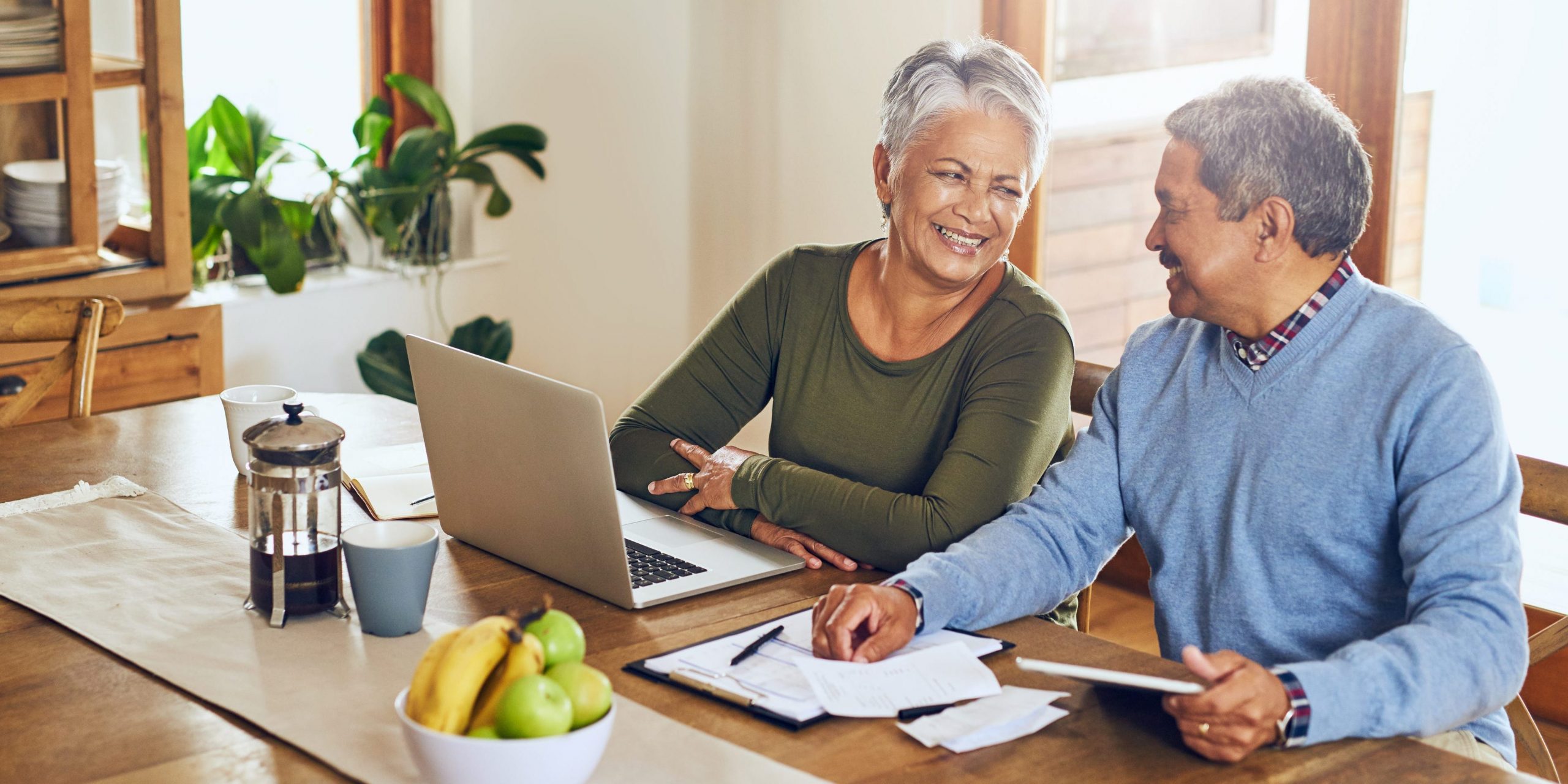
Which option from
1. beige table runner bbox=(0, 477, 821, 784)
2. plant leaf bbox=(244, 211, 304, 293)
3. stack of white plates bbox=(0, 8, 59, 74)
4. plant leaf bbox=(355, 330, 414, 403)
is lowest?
plant leaf bbox=(355, 330, 414, 403)

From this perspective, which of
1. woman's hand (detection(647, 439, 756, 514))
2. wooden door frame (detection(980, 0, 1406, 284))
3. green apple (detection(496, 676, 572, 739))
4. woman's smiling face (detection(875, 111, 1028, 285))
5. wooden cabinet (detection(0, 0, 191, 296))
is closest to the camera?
green apple (detection(496, 676, 572, 739))

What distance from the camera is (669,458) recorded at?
1.89 meters

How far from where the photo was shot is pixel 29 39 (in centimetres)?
287

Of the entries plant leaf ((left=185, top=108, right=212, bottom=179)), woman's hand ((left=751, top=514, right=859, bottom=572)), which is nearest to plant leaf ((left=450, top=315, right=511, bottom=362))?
plant leaf ((left=185, top=108, right=212, bottom=179))

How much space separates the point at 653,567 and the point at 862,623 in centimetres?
30

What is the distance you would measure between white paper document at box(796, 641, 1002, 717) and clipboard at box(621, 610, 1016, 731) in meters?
0.03

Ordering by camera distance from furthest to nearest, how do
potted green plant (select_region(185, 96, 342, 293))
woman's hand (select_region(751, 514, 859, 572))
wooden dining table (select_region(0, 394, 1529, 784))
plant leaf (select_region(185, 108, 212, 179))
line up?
1. plant leaf (select_region(185, 108, 212, 179))
2. potted green plant (select_region(185, 96, 342, 293))
3. woman's hand (select_region(751, 514, 859, 572))
4. wooden dining table (select_region(0, 394, 1529, 784))

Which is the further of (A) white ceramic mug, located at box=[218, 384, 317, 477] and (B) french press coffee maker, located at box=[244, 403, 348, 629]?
(A) white ceramic mug, located at box=[218, 384, 317, 477]

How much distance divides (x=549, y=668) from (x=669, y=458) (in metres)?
0.86

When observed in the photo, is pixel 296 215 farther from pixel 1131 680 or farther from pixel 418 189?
pixel 1131 680

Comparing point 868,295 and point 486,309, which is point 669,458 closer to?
point 868,295

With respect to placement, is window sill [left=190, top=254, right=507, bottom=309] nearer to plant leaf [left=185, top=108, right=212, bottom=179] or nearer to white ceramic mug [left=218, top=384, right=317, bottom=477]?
plant leaf [left=185, top=108, right=212, bottom=179]

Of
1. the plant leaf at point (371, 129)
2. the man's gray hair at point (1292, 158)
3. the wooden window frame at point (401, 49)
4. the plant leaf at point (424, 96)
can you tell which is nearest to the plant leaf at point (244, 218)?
the plant leaf at point (371, 129)

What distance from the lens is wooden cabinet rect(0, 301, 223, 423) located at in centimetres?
297
